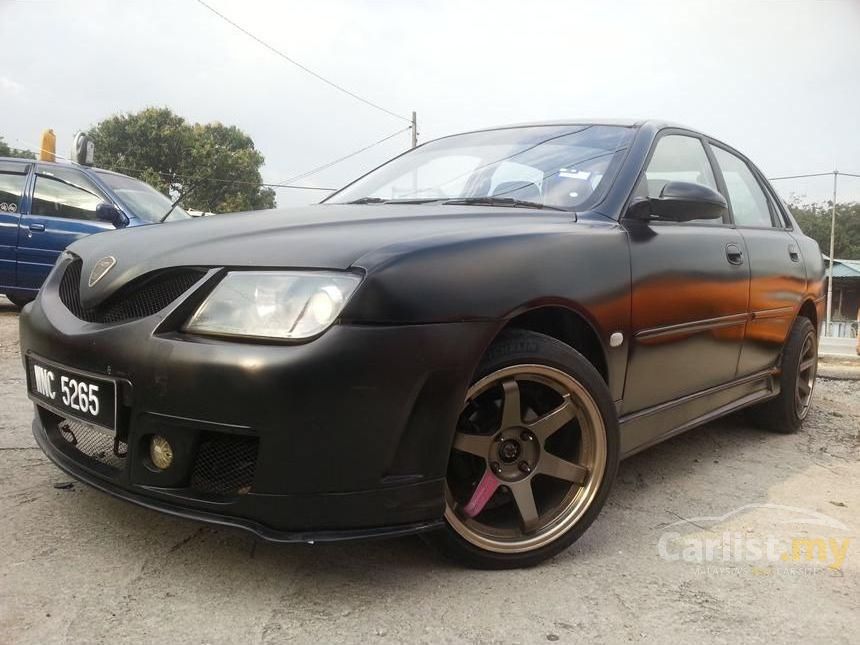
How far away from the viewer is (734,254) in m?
2.95

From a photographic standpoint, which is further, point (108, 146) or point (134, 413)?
point (108, 146)

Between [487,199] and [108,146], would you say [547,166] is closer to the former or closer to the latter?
[487,199]

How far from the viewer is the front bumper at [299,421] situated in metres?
1.58

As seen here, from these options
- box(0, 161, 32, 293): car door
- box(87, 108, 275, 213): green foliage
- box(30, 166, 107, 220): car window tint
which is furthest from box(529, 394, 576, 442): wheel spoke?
box(87, 108, 275, 213): green foliage

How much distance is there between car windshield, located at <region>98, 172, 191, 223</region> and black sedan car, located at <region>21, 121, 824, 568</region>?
15.4 ft

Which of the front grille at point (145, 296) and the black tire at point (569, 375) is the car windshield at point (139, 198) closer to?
the front grille at point (145, 296)

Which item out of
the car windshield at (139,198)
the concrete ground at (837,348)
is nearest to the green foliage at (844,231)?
the concrete ground at (837,348)

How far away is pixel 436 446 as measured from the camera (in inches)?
68.3

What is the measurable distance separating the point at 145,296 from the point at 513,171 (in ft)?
4.84

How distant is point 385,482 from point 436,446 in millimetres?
155

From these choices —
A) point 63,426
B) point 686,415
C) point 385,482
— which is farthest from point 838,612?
point 63,426

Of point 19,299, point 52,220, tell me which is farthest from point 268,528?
point 19,299

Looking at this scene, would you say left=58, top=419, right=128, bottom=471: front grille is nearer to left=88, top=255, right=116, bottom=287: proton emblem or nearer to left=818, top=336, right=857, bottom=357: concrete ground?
left=88, top=255, right=116, bottom=287: proton emblem

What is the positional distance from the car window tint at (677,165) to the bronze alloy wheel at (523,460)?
0.96 meters
